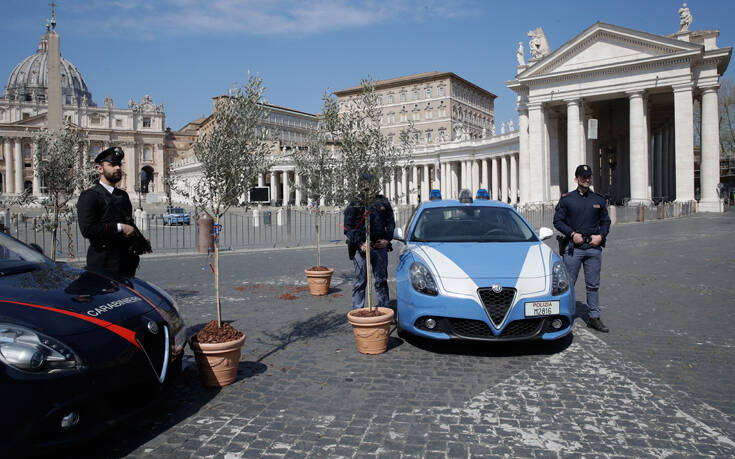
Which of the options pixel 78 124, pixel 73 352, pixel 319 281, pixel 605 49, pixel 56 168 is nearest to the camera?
pixel 73 352

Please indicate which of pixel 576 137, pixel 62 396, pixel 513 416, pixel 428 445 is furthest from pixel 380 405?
pixel 576 137

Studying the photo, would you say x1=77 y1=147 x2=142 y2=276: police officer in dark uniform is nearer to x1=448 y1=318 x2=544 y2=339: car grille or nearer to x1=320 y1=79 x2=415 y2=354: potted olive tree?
x1=320 y1=79 x2=415 y2=354: potted olive tree

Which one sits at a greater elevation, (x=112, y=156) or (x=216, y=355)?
(x=112, y=156)

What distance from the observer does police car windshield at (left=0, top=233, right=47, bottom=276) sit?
400 centimetres

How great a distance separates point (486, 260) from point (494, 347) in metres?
1.01

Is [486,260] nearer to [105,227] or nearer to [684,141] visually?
[105,227]

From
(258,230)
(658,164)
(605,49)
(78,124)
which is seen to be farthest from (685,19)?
(78,124)

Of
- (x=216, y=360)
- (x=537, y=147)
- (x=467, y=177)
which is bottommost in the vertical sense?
(x=216, y=360)

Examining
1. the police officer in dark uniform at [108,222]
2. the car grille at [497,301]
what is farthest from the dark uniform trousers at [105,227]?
the car grille at [497,301]

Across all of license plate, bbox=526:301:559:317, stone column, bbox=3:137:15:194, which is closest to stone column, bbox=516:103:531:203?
license plate, bbox=526:301:559:317

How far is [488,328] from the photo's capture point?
5.10 meters

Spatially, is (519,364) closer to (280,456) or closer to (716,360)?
(716,360)

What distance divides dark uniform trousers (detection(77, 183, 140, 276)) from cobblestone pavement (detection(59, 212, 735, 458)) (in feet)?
4.26

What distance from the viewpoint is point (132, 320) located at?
3.56 m
